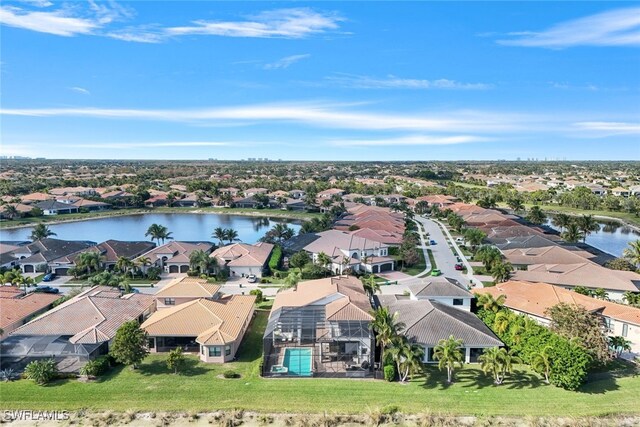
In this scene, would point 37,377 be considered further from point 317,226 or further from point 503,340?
point 317,226

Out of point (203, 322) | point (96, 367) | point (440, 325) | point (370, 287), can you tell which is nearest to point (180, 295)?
point (203, 322)

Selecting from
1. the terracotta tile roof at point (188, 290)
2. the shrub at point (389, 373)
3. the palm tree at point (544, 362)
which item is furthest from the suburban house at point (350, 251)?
the palm tree at point (544, 362)

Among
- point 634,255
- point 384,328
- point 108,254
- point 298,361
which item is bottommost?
point 298,361

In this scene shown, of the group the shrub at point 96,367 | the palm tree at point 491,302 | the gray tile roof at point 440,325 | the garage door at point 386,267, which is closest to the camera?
the shrub at point 96,367

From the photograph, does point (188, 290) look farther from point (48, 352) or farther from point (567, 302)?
point (567, 302)

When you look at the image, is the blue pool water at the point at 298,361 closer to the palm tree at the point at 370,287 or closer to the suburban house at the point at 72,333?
the palm tree at the point at 370,287

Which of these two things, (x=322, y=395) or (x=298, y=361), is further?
(x=298, y=361)

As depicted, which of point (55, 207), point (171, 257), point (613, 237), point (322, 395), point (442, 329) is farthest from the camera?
point (55, 207)
